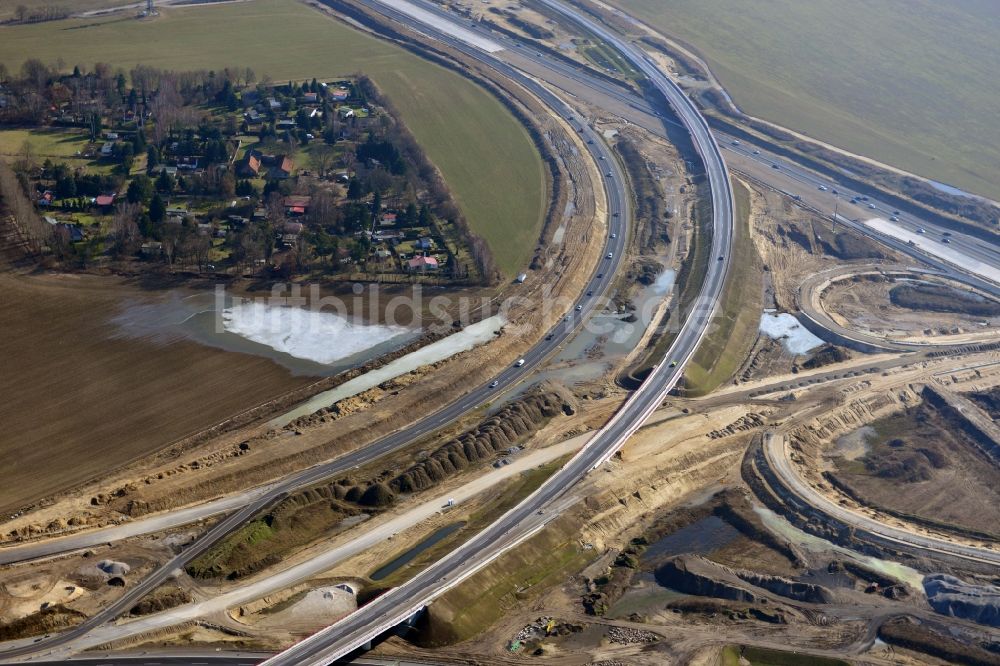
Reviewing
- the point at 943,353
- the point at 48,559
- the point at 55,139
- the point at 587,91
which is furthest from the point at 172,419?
the point at 587,91

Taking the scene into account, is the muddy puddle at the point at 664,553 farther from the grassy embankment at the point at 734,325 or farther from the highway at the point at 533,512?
the grassy embankment at the point at 734,325

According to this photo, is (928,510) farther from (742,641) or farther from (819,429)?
(742,641)

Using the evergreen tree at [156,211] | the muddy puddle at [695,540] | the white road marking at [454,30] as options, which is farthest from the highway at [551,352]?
the evergreen tree at [156,211]

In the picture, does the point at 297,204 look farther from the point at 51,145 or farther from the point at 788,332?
the point at 788,332

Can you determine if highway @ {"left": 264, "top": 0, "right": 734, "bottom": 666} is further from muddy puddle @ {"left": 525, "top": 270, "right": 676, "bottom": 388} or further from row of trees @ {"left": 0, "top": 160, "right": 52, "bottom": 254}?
row of trees @ {"left": 0, "top": 160, "right": 52, "bottom": 254}

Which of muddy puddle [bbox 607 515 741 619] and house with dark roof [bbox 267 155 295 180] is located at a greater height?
house with dark roof [bbox 267 155 295 180]

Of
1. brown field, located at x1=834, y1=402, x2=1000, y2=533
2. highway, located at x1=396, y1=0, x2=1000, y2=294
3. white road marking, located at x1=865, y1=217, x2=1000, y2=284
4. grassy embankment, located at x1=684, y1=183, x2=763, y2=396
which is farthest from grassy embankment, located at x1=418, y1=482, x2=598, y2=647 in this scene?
white road marking, located at x1=865, y1=217, x2=1000, y2=284

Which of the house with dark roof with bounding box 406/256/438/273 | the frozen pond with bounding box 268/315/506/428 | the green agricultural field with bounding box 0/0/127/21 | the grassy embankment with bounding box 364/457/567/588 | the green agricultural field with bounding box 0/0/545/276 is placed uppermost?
the green agricultural field with bounding box 0/0/127/21
